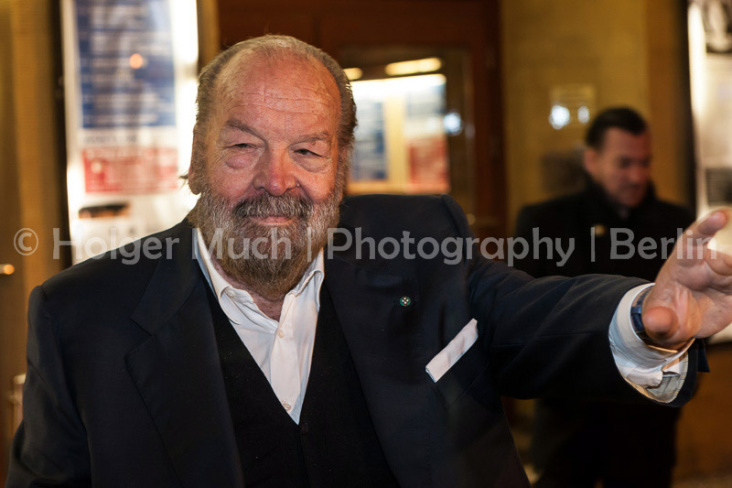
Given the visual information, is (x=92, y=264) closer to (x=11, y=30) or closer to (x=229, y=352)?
(x=229, y=352)

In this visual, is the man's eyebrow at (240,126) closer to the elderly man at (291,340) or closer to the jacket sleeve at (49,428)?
the elderly man at (291,340)

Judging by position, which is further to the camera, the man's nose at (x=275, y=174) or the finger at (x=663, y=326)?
the man's nose at (x=275, y=174)

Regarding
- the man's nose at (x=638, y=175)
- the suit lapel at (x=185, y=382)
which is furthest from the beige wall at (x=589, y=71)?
the suit lapel at (x=185, y=382)

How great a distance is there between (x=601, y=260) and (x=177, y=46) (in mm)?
1938

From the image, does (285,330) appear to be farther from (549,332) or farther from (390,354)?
(549,332)

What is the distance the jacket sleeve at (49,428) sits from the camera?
1.52m

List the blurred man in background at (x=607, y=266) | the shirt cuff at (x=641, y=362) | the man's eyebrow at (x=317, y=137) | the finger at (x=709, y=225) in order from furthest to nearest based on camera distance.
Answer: the blurred man in background at (x=607, y=266)
the man's eyebrow at (x=317, y=137)
the shirt cuff at (x=641, y=362)
the finger at (x=709, y=225)

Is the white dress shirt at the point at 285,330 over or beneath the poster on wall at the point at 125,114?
beneath

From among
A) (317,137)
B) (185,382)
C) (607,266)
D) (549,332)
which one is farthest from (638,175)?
(185,382)

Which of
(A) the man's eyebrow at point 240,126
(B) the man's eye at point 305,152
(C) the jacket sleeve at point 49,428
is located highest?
(A) the man's eyebrow at point 240,126

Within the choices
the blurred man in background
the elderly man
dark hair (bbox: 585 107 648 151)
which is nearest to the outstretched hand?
the elderly man

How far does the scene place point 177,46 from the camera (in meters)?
3.08

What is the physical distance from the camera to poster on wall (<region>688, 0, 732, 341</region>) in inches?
161

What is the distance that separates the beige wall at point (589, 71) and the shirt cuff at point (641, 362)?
2.85 m
